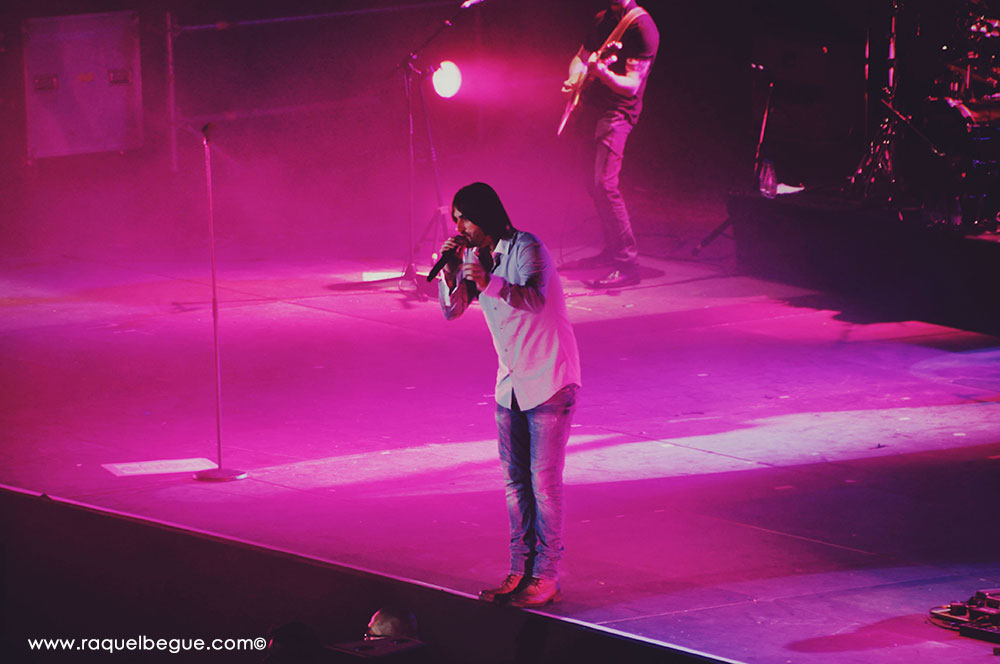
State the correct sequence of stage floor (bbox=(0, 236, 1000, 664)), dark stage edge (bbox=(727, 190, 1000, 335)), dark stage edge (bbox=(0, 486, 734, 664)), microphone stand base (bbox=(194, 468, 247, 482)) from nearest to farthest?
dark stage edge (bbox=(0, 486, 734, 664)) → stage floor (bbox=(0, 236, 1000, 664)) → microphone stand base (bbox=(194, 468, 247, 482)) → dark stage edge (bbox=(727, 190, 1000, 335))

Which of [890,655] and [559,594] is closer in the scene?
[890,655]

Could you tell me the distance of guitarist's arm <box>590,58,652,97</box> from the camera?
37.2 ft

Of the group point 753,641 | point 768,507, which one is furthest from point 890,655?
point 768,507

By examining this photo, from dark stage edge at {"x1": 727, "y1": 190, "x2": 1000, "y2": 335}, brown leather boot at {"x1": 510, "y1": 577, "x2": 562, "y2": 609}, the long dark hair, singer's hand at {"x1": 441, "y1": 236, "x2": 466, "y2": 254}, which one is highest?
the long dark hair

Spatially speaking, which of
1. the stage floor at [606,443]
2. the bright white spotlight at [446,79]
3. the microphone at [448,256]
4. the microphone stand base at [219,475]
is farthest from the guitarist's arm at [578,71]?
the microphone at [448,256]

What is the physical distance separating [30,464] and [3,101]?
21.4ft

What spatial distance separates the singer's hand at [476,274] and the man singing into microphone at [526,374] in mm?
90

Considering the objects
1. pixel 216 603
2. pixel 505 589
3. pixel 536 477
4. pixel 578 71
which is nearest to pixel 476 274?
pixel 536 477

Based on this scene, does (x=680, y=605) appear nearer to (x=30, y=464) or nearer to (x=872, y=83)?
(x=30, y=464)

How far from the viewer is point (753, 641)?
500 centimetres

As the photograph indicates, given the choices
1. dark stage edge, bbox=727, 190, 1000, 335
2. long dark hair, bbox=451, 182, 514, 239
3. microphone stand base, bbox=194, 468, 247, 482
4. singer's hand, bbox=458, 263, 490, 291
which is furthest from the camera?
dark stage edge, bbox=727, 190, 1000, 335

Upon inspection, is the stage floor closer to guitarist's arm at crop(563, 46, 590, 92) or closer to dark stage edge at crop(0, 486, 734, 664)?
dark stage edge at crop(0, 486, 734, 664)

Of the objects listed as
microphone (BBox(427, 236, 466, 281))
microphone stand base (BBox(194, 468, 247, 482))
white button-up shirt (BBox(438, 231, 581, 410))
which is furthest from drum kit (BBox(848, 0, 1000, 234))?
microphone (BBox(427, 236, 466, 281))

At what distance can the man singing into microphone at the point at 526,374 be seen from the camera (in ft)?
17.3
